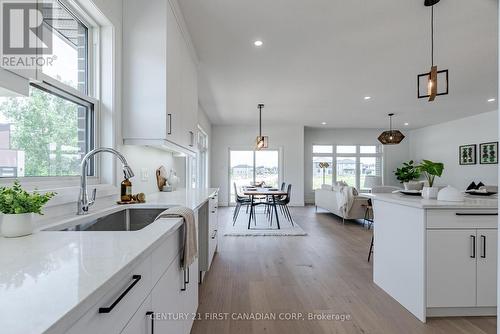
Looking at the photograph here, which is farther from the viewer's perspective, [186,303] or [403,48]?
[403,48]

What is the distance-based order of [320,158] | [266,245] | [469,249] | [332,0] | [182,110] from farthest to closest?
[320,158] < [266,245] < [182,110] < [332,0] < [469,249]

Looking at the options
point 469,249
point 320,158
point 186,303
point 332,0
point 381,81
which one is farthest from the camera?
point 320,158

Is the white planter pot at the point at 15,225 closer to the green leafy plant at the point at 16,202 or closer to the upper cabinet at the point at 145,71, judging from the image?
the green leafy plant at the point at 16,202

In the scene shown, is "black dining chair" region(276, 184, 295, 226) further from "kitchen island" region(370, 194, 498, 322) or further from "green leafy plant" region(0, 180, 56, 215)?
"green leafy plant" region(0, 180, 56, 215)

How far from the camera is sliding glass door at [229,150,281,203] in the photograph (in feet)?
30.2

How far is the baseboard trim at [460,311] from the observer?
6.99 feet

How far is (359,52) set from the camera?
3.57 m

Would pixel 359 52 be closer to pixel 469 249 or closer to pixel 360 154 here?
pixel 469 249

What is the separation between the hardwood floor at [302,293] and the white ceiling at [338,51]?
8.83 feet

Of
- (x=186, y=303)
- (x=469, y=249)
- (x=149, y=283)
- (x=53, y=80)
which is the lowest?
(x=186, y=303)

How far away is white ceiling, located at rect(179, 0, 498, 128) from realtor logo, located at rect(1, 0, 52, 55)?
1490 mm

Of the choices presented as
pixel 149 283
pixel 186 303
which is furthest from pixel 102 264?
pixel 186 303

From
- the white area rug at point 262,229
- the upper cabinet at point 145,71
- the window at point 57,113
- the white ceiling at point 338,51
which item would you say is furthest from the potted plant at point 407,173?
the window at point 57,113

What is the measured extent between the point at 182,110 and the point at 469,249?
2.83 m
